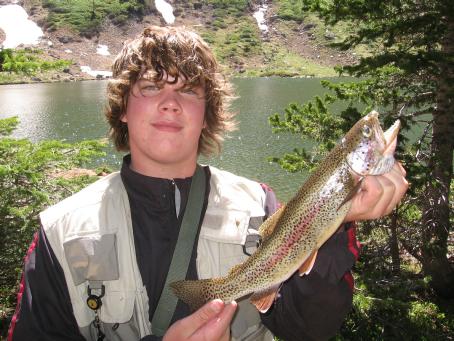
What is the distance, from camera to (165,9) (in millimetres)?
191250

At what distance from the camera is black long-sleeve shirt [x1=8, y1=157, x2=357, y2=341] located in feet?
9.93

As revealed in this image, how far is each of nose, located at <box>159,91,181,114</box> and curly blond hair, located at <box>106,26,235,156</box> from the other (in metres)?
0.23

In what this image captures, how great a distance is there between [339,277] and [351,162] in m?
0.82

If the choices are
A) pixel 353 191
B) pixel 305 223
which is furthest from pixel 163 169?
pixel 353 191

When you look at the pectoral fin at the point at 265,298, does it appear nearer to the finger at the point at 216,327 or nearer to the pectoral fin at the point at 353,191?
the finger at the point at 216,327

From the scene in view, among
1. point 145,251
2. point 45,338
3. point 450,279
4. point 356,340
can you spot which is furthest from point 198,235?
point 450,279

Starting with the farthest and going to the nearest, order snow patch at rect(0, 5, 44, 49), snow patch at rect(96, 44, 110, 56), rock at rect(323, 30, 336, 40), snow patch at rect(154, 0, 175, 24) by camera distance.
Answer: snow patch at rect(154, 0, 175, 24) → rock at rect(323, 30, 336, 40) → snow patch at rect(96, 44, 110, 56) → snow patch at rect(0, 5, 44, 49)

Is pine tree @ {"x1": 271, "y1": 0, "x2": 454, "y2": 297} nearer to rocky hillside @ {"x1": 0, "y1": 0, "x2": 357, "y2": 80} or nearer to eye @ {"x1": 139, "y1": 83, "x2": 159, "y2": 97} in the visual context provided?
eye @ {"x1": 139, "y1": 83, "x2": 159, "y2": 97}

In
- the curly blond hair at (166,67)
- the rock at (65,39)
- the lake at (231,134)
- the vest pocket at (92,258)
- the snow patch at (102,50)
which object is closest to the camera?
the vest pocket at (92,258)

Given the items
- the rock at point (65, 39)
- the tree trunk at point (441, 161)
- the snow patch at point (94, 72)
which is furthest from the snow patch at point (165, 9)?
the tree trunk at point (441, 161)

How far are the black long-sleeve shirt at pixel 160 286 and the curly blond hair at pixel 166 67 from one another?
0.96 metres

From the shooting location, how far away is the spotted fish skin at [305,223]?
292 centimetres

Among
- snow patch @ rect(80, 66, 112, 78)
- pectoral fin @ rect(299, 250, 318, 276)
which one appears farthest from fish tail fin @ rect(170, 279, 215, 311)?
snow patch @ rect(80, 66, 112, 78)

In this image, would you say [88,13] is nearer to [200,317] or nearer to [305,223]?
[305,223]
